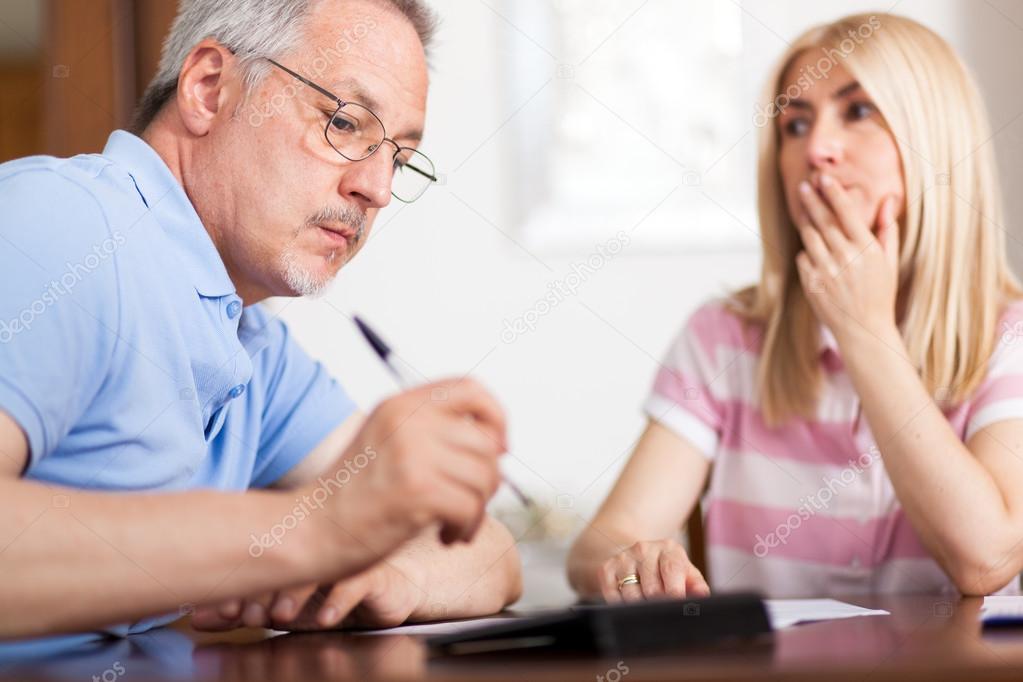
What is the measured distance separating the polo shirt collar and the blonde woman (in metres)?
0.59

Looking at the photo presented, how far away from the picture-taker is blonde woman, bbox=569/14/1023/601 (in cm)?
125

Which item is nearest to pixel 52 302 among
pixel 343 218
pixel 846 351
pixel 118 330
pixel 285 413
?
pixel 118 330

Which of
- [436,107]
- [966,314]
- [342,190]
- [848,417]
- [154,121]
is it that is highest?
[436,107]

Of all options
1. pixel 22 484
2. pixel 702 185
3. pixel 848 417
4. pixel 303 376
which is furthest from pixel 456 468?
pixel 702 185

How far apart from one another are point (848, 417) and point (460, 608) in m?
0.64

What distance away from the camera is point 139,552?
57 cm

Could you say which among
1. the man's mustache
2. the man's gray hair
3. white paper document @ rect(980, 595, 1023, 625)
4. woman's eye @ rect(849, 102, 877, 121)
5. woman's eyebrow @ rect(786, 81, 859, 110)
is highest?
the man's gray hair

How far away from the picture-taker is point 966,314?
1.29 meters

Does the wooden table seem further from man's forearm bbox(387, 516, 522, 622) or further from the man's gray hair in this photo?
the man's gray hair

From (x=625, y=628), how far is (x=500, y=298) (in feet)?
5.68

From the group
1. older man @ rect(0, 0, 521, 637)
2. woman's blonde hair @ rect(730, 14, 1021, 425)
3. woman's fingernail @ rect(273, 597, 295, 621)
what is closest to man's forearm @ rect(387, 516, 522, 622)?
older man @ rect(0, 0, 521, 637)

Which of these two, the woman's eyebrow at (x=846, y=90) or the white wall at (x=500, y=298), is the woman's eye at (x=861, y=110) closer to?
the woman's eyebrow at (x=846, y=90)

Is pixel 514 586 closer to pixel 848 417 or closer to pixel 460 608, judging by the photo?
pixel 460 608

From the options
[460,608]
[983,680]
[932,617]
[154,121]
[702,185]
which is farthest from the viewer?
[702,185]
